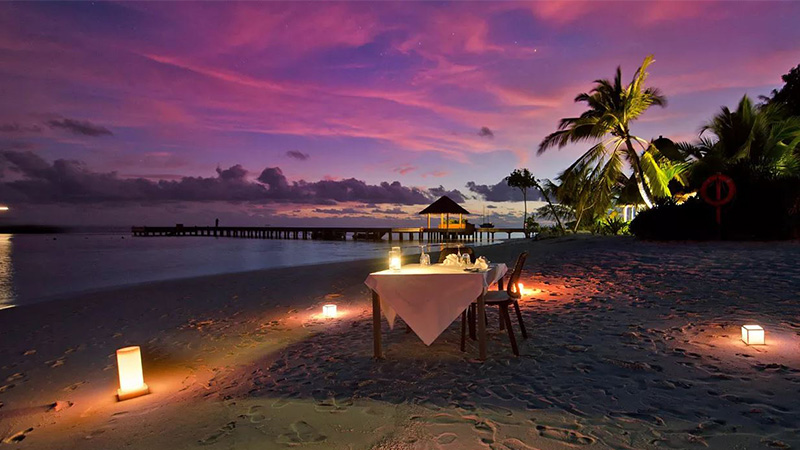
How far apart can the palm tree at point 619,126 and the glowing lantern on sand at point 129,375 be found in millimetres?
14153

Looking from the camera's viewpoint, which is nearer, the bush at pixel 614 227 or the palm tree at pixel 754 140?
the palm tree at pixel 754 140

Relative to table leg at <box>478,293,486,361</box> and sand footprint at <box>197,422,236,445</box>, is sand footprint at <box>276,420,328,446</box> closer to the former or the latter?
sand footprint at <box>197,422,236,445</box>

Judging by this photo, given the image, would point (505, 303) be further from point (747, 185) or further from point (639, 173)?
point (639, 173)

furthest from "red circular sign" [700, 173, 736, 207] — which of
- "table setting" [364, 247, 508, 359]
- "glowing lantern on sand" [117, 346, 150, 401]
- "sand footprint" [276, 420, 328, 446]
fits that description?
"glowing lantern on sand" [117, 346, 150, 401]

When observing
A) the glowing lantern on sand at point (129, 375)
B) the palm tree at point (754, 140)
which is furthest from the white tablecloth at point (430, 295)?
the palm tree at point (754, 140)

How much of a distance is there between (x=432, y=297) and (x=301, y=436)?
5.36ft

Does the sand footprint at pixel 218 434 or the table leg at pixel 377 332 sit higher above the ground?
the table leg at pixel 377 332

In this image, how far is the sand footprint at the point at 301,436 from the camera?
95.6 inches

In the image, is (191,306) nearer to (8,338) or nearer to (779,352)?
(8,338)

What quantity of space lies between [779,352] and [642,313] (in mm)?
1690

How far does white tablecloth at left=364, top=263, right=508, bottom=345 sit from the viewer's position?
12.1 ft

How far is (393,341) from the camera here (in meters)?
4.45

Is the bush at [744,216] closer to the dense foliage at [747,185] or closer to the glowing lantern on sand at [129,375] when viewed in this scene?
the dense foliage at [747,185]

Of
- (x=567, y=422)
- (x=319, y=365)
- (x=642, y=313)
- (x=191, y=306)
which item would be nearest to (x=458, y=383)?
(x=567, y=422)
